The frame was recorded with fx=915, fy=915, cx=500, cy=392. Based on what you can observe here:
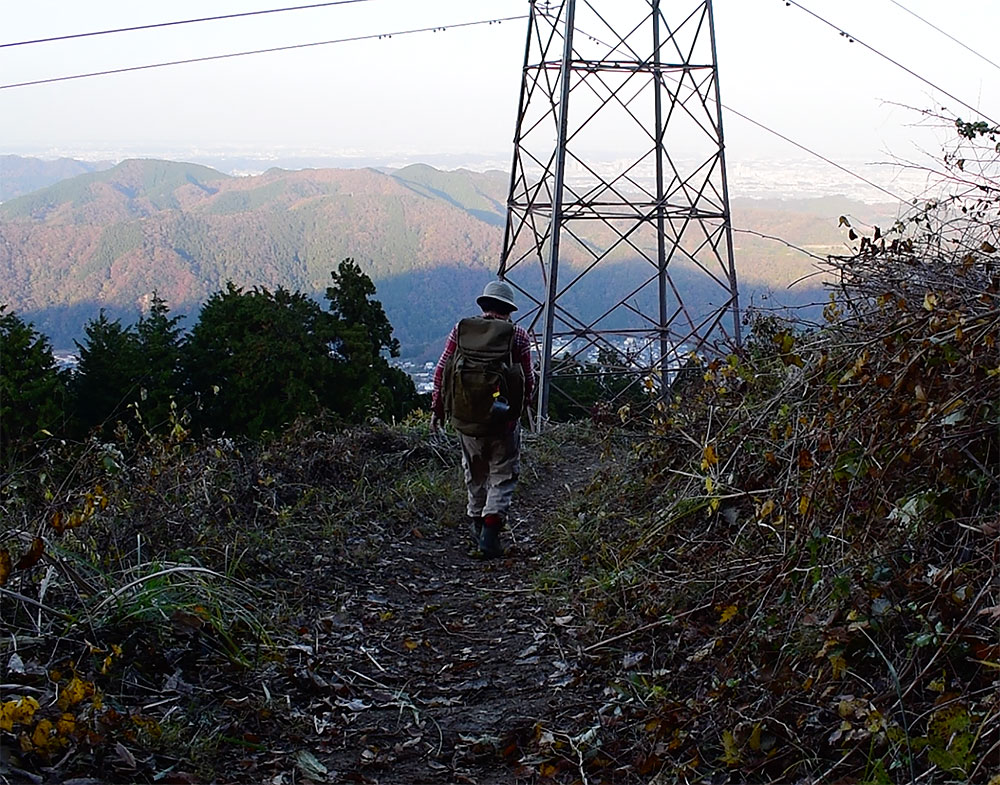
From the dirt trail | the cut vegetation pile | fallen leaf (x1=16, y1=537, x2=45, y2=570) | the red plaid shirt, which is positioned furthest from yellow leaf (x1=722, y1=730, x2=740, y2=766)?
the red plaid shirt

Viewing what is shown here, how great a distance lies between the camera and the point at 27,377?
21.4 meters

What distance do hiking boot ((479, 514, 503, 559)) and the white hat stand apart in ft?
4.90

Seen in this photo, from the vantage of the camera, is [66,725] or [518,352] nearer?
[66,725]

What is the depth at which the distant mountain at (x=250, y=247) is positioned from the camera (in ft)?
279

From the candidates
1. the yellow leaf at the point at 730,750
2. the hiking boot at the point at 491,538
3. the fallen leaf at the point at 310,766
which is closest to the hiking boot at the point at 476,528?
the hiking boot at the point at 491,538

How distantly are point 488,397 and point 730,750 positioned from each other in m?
3.50

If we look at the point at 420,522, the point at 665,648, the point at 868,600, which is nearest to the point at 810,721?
the point at 868,600

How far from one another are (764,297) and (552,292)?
20.7ft

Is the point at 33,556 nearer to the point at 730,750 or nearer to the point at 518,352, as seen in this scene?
the point at 730,750

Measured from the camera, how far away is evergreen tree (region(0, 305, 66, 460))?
18906mm

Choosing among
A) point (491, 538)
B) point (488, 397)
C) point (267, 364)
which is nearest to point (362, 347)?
point (267, 364)

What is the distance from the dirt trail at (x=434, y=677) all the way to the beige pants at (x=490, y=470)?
1.53 ft

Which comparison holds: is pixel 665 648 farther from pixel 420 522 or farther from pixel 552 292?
pixel 552 292

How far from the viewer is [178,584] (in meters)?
4.25
